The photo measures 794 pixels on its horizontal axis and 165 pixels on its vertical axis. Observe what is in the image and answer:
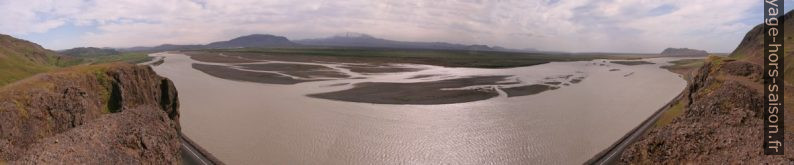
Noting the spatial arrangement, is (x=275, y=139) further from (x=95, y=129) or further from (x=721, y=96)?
(x=721, y=96)

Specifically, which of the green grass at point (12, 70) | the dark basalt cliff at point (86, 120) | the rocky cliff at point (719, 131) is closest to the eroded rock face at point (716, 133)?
the rocky cliff at point (719, 131)

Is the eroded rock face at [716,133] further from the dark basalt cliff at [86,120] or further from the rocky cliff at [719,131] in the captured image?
the dark basalt cliff at [86,120]

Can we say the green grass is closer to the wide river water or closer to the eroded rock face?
the wide river water

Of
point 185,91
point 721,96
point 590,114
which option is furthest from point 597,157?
point 185,91

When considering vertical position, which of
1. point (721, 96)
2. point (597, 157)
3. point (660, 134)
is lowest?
point (597, 157)

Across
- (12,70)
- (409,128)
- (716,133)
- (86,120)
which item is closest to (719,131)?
(716,133)

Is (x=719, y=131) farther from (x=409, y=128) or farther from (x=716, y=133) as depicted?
(x=409, y=128)
